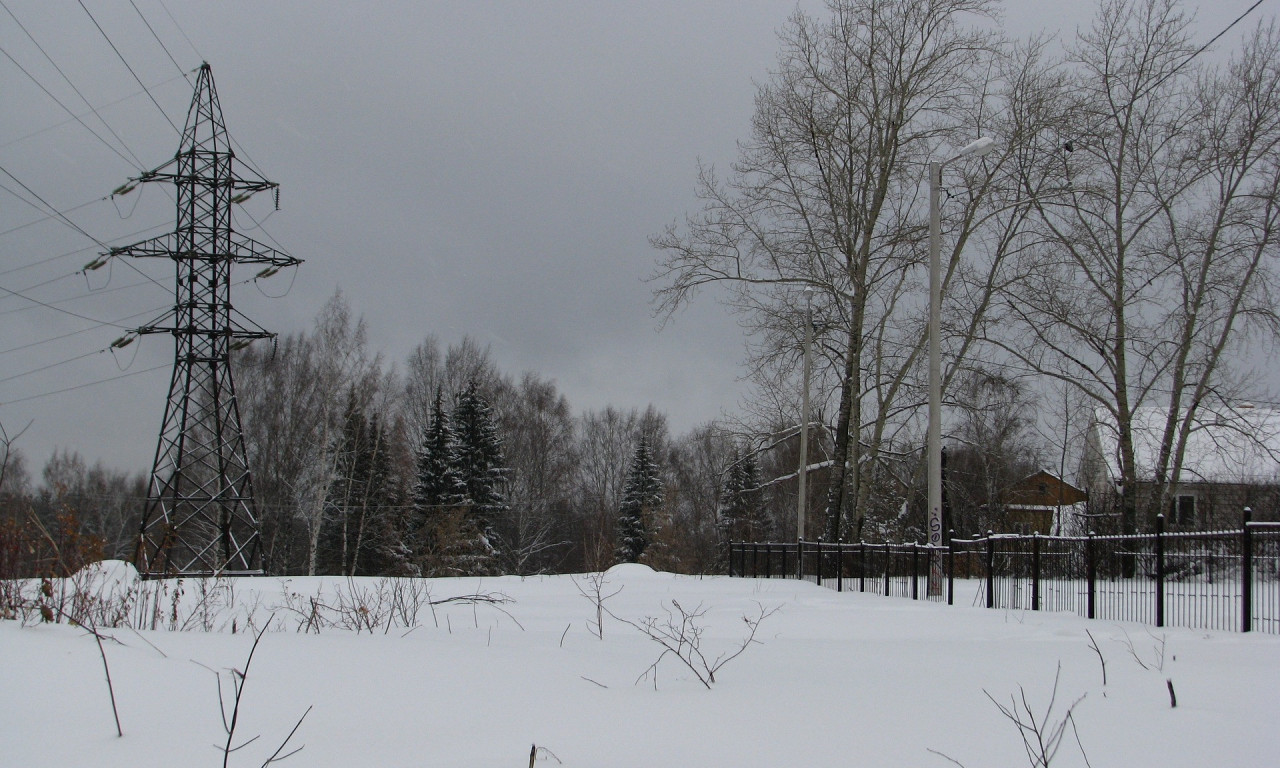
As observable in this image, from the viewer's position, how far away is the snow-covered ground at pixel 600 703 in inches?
130

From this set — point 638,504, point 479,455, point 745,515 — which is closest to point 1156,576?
point 479,455

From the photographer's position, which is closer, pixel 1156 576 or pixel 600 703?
pixel 600 703

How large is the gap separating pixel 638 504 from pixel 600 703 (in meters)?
48.9

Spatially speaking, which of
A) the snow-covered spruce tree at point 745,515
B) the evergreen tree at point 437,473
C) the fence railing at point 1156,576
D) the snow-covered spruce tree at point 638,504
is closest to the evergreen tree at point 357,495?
the evergreen tree at point 437,473

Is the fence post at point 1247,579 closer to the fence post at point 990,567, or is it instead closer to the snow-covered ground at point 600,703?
the snow-covered ground at point 600,703

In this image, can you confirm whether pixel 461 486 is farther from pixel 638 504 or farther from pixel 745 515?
pixel 745 515

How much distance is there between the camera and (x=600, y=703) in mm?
4059

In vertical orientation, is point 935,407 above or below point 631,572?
above

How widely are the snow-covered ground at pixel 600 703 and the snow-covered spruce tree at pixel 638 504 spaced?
45.2 metres

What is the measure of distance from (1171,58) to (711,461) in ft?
142

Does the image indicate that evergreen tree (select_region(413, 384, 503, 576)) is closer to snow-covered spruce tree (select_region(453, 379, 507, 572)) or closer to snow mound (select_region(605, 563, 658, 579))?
snow-covered spruce tree (select_region(453, 379, 507, 572))

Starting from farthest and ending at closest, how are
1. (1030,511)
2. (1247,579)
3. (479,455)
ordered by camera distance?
(479,455) < (1030,511) < (1247,579)

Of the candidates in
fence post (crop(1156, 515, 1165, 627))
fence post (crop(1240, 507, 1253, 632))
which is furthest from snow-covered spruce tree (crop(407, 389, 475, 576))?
fence post (crop(1240, 507, 1253, 632))

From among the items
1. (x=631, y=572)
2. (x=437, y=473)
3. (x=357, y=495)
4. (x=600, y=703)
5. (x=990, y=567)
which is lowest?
(x=631, y=572)
